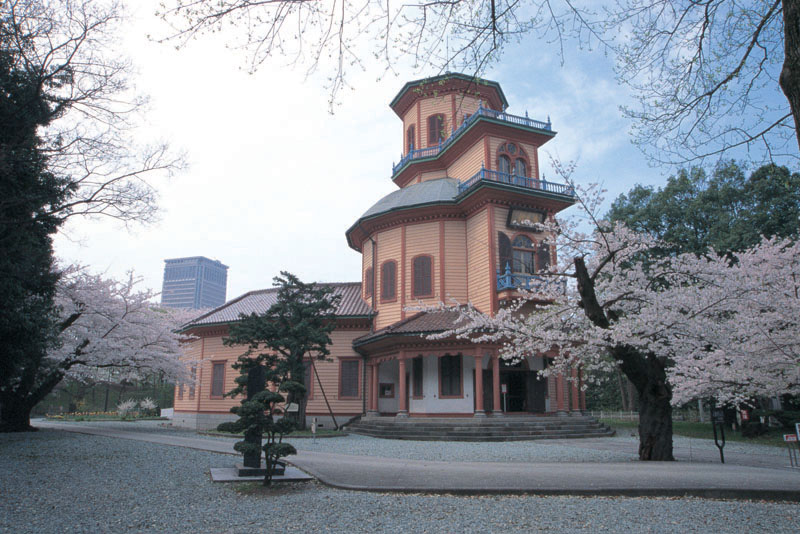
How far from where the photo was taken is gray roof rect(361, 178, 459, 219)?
2391 centimetres

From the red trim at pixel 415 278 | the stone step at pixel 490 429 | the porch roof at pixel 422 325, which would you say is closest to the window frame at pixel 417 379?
the porch roof at pixel 422 325

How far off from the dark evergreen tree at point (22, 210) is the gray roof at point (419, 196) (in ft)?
47.6

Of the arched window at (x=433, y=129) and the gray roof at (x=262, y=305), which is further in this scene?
the arched window at (x=433, y=129)

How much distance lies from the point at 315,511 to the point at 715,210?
90.1ft

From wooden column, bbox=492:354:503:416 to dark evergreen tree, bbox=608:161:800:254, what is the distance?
1167cm

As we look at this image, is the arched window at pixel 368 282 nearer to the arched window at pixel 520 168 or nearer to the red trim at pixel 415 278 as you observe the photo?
the red trim at pixel 415 278

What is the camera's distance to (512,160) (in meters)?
23.8

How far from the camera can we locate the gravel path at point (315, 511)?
607 centimetres

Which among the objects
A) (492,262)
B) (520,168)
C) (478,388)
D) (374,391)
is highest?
(520,168)

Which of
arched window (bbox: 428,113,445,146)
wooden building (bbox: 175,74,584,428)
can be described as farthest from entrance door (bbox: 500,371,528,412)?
arched window (bbox: 428,113,445,146)

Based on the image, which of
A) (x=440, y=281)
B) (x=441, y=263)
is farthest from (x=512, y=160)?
(x=440, y=281)

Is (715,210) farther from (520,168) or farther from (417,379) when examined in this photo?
(417,379)

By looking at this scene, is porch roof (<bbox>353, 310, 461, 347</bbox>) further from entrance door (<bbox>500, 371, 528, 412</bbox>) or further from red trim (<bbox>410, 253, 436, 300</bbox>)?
entrance door (<bbox>500, 371, 528, 412</bbox>)

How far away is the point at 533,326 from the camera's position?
12.8 metres
